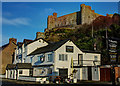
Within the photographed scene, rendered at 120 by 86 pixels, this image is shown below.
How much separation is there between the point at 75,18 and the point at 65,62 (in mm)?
52895

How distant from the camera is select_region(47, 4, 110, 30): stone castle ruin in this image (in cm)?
7581

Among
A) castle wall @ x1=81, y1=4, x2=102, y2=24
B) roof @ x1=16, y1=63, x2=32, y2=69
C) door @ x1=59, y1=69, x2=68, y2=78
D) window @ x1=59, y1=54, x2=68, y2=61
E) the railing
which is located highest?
castle wall @ x1=81, y1=4, x2=102, y2=24

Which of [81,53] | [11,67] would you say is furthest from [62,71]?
[11,67]

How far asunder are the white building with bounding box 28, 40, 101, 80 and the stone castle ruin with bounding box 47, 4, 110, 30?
43.3 meters

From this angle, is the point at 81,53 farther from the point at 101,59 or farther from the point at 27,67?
the point at 27,67

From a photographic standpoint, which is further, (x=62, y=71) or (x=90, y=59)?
(x=90, y=59)

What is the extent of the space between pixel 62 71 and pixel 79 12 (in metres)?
53.0

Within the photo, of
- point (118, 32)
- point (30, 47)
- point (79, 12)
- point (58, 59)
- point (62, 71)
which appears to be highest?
point (79, 12)

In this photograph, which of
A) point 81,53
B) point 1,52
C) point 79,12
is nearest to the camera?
point 81,53

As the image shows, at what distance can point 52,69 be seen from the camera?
3045cm

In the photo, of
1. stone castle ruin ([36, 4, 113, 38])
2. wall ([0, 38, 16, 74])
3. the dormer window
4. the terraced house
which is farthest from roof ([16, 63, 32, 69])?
stone castle ruin ([36, 4, 113, 38])

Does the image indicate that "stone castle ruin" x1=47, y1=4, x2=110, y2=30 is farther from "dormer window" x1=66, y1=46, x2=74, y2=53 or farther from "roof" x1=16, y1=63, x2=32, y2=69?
"roof" x1=16, y1=63, x2=32, y2=69

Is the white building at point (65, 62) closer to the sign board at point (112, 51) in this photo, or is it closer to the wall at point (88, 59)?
the wall at point (88, 59)

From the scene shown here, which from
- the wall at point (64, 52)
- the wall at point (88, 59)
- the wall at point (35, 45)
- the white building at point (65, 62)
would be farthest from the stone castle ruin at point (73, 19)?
the wall at point (64, 52)
